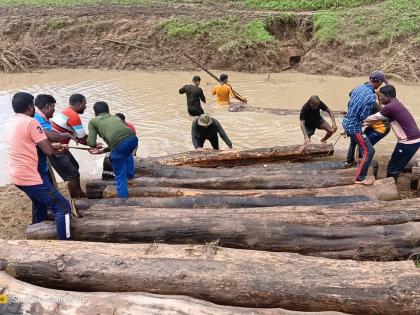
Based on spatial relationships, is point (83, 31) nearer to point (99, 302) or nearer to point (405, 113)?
point (405, 113)

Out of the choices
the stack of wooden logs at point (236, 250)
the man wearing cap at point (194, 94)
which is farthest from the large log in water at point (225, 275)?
the man wearing cap at point (194, 94)

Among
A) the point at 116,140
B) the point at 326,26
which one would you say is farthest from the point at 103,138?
the point at 326,26

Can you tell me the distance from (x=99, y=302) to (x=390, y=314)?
7.52 feet

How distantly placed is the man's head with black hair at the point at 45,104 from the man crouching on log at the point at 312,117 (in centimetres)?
446

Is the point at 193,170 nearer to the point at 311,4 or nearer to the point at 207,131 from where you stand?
the point at 207,131

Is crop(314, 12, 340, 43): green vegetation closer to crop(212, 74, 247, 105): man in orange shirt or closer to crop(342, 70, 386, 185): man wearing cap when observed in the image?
crop(212, 74, 247, 105): man in orange shirt

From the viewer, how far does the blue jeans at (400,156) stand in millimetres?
5992

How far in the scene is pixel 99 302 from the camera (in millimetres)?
3264

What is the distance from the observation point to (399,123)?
589cm

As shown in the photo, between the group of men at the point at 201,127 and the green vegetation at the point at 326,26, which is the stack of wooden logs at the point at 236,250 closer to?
the group of men at the point at 201,127

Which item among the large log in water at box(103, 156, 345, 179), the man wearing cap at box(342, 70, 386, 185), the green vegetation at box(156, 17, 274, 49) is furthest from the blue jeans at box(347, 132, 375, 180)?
the green vegetation at box(156, 17, 274, 49)

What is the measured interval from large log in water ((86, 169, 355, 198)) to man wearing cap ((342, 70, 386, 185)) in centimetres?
29

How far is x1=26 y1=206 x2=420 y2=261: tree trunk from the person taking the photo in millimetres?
4086

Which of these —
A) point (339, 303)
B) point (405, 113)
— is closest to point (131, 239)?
point (339, 303)
